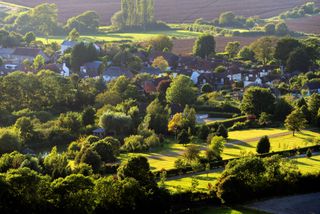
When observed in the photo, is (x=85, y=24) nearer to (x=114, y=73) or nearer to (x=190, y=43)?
(x=190, y=43)

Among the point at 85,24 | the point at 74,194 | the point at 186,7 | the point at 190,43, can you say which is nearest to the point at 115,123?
the point at 74,194

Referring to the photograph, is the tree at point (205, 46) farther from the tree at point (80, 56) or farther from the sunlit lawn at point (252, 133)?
the sunlit lawn at point (252, 133)

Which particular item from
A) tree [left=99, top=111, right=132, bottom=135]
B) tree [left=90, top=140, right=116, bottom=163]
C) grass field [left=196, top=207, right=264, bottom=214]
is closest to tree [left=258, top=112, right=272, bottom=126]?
tree [left=99, top=111, right=132, bottom=135]

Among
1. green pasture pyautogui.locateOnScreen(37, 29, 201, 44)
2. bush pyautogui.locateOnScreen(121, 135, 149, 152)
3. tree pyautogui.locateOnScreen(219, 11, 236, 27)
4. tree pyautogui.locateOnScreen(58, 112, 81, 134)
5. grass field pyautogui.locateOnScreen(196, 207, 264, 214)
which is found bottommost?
grass field pyautogui.locateOnScreen(196, 207, 264, 214)

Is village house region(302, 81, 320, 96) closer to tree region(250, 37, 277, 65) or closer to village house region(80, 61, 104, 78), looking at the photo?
tree region(250, 37, 277, 65)

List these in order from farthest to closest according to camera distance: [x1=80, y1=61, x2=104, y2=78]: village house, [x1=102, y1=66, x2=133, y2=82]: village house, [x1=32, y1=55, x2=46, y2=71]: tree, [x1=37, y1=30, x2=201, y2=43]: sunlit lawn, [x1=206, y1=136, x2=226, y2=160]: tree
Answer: [x1=37, y1=30, x2=201, y2=43]: sunlit lawn → [x1=80, y1=61, x2=104, y2=78]: village house → [x1=32, y1=55, x2=46, y2=71]: tree → [x1=102, y1=66, x2=133, y2=82]: village house → [x1=206, y1=136, x2=226, y2=160]: tree

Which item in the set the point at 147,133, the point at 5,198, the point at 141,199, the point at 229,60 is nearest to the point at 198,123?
the point at 147,133

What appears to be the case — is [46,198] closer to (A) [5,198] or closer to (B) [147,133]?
(A) [5,198]
